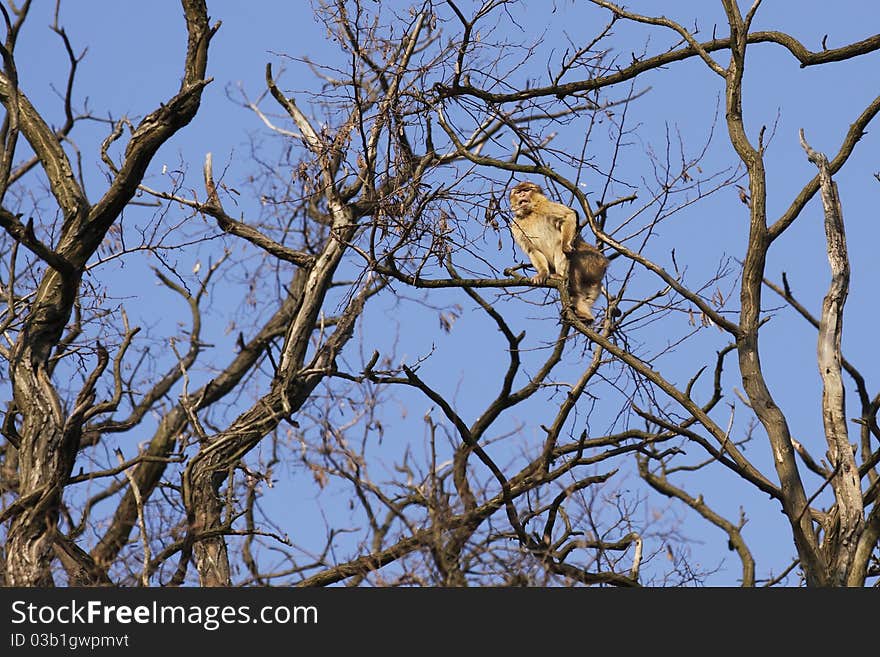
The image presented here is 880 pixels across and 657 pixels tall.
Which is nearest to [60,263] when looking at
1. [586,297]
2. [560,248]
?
[560,248]

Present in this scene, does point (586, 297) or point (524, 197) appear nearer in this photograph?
point (586, 297)

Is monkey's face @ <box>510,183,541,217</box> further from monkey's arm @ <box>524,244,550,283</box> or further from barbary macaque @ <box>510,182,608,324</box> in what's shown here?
monkey's arm @ <box>524,244,550,283</box>

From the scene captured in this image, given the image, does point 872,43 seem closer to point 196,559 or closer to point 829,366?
point 829,366

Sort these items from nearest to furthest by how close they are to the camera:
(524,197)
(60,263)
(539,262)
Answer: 1. (60,263)
2. (539,262)
3. (524,197)

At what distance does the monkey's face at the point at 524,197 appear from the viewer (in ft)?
35.9

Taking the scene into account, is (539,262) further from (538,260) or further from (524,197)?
(524,197)

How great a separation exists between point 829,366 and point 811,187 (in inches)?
40.5

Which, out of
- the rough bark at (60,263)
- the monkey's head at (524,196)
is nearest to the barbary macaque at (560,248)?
the monkey's head at (524,196)

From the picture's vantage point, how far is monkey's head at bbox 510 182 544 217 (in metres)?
10.9

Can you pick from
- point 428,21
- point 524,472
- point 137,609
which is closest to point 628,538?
point 524,472

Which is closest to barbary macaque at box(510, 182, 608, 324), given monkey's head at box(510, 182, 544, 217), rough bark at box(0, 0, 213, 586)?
monkey's head at box(510, 182, 544, 217)

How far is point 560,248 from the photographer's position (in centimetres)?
1039

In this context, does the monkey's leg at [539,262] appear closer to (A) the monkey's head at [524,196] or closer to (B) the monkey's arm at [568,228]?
(B) the monkey's arm at [568,228]

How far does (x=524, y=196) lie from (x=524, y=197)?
26 millimetres
